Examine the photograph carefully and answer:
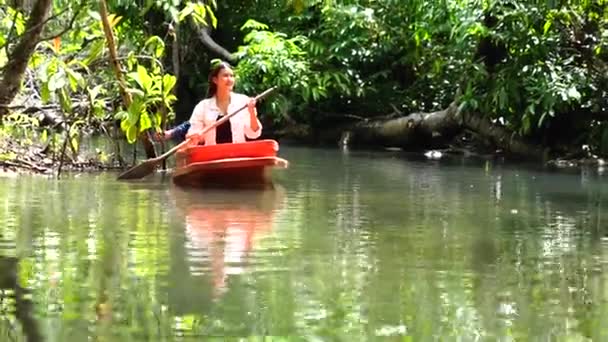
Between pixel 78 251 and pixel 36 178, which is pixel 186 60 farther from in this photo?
pixel 78 251

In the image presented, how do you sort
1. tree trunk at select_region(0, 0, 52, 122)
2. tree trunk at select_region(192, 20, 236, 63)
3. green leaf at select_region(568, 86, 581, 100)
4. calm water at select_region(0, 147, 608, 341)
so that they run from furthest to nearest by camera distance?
tree trunk at select_region(192, 20, 236, 63) < green leaf at select_region(568, 86, 581, 100) < tree trunk at select_region(0, 0, 52, 122) < calm water at select_region(0, 147, 608, 341)

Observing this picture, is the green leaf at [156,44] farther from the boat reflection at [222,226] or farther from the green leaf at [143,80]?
the boat reflection at [222,226]

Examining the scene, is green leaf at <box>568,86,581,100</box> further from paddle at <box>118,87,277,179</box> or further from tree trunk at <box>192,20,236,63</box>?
tree trunk at <box>192,20,236,63</box>

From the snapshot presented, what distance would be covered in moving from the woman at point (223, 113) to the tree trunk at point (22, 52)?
3656mm

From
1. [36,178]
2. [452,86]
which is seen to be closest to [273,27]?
[452,86]

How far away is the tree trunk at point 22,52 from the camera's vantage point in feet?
19.7

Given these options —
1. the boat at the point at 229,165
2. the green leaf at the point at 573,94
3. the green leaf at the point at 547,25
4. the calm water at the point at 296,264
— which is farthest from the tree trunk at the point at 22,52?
the green leaf at the point at 547,25

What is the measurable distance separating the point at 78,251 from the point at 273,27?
14382mm

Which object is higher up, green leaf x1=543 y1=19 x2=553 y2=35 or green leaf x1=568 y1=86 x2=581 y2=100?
green leaf x1=543 y1=19 x2=553 y2=35

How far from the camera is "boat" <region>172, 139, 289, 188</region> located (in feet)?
30.9

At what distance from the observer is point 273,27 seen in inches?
779

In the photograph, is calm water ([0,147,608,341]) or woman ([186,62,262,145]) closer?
calm water ([0,147,608,341])

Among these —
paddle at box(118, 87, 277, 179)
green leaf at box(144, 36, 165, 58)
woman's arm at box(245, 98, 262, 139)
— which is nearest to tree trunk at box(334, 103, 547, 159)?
woman's arm at box(245, 98, 262, 139)

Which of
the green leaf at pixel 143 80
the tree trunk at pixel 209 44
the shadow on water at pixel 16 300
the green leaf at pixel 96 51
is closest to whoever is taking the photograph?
the shadow on water at pixel 16 300
